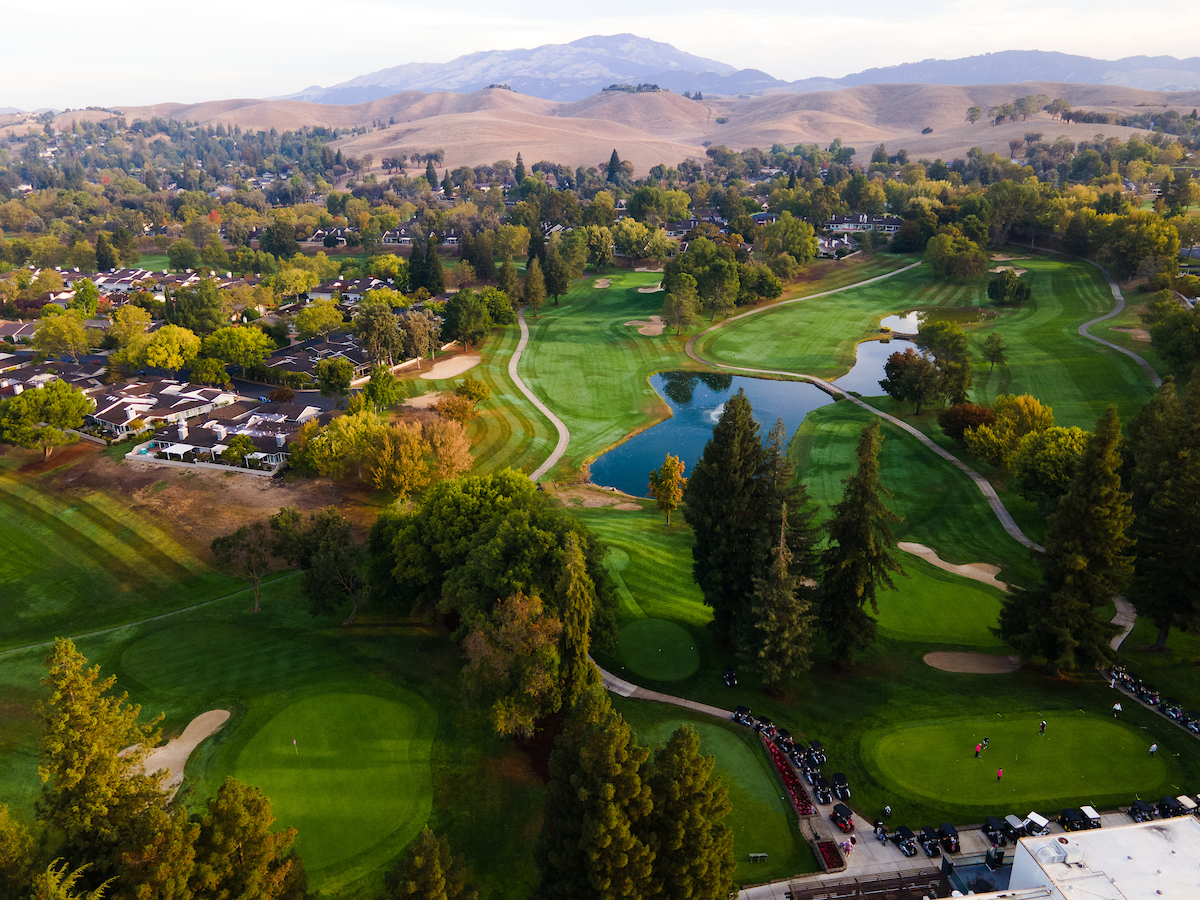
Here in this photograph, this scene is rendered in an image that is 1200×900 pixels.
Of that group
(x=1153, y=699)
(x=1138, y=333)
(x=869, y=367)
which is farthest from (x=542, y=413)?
(x=1138, y=333)

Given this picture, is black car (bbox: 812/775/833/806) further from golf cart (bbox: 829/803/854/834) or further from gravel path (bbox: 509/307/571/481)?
gravel path (bbox: 509/307/571/481)

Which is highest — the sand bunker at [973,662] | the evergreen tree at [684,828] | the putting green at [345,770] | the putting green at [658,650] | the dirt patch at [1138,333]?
the evergreen tree at [684,828]

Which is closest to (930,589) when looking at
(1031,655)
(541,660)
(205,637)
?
(1031,655)

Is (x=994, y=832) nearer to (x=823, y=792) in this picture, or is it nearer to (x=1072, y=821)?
(x=1072, y=821)

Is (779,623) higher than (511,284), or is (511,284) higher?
(779,623)

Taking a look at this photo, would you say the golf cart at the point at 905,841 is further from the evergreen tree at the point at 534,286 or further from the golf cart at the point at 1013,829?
the evergreen tree at the point at 534,286

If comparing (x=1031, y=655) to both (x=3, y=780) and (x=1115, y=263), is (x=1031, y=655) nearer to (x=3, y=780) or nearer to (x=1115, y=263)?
(x=3, y=780)

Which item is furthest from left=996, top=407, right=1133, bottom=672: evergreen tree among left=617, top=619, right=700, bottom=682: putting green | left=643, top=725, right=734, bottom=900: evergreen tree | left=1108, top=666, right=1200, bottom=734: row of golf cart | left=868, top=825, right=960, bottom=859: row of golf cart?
left=643, top=725, right=734, bottom=900: evergreen tree

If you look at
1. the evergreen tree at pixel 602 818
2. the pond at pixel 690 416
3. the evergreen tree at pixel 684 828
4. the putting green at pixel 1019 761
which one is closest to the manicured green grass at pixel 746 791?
the evergreen tree at pixel 684 828
